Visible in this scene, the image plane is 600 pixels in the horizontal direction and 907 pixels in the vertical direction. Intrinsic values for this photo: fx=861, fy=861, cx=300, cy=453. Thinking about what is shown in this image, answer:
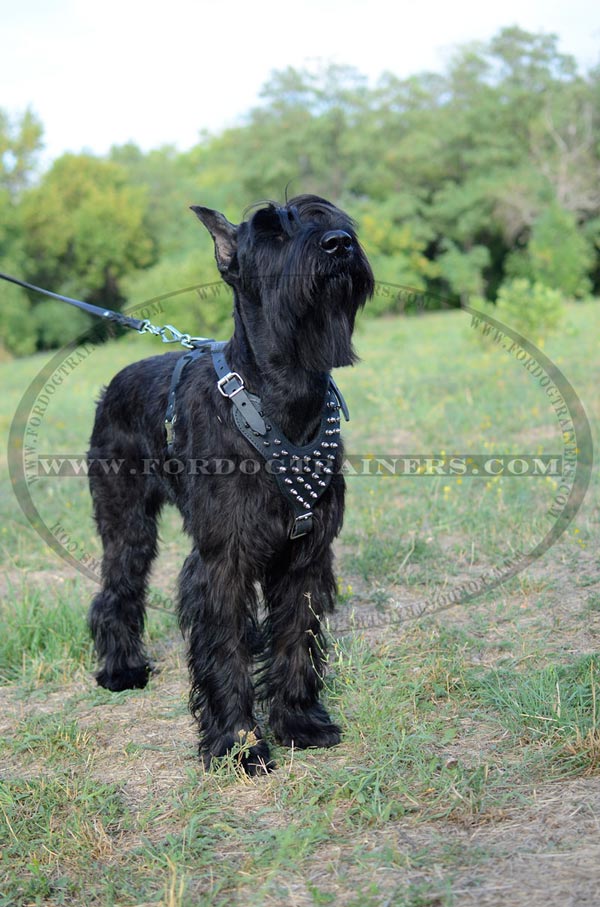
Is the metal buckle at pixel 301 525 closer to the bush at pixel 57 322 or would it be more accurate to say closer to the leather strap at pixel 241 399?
the leather strap at pixel 241 399

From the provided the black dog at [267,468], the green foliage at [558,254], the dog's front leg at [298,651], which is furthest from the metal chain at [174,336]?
the green foliage at [558,254]

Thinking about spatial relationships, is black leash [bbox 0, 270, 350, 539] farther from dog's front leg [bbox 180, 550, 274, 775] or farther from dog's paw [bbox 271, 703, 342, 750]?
dog's paw [bbox 271, 703, 342, 750]

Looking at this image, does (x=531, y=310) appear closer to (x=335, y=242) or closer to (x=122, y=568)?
(x=122, y=568)

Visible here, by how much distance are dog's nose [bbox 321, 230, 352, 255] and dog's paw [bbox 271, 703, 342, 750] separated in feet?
5.73

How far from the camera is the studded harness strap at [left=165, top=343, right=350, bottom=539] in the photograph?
299cm

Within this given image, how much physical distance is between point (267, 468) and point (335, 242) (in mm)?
801

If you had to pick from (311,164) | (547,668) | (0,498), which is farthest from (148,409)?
(311,164)

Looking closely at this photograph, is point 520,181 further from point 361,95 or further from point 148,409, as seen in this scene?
point 148,409

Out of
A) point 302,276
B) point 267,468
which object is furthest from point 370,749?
point 302,276

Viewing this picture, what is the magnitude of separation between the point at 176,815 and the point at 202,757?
1.28 feet

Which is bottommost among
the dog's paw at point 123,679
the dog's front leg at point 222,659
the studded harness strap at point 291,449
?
the dog's paw at point 123,679

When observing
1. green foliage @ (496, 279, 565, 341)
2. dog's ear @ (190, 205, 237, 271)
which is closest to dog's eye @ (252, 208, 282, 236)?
dog's ear @ (190, 205, 237, 271)

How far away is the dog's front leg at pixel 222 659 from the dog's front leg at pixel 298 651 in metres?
0.13

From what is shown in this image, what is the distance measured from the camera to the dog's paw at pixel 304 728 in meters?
3.27
